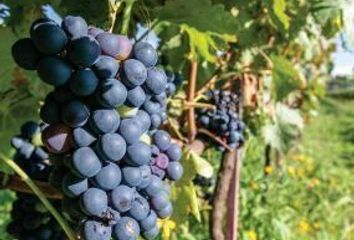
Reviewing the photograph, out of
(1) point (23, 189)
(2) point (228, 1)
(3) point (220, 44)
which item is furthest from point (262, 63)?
(1) point (23, 189)

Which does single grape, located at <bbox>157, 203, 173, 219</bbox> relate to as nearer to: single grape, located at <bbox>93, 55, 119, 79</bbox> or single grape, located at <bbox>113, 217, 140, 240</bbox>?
single grape, located at <bbox>113, 217, 140, 240</bbox>

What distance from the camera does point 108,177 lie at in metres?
1.03

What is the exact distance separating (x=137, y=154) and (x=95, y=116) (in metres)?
0.10

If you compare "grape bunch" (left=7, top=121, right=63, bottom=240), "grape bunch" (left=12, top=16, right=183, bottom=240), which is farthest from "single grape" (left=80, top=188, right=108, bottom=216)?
"grape bunch" (left=7, top=121, right=63, bottom=240)

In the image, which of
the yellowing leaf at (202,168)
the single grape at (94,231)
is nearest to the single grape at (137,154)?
the single grape at (94,231)

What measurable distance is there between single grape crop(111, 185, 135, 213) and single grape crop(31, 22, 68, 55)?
0.78 ft


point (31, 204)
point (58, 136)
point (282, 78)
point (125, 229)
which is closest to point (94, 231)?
point (125, 229)

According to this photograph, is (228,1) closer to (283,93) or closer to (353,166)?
(283,93)

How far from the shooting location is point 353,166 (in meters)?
9.66

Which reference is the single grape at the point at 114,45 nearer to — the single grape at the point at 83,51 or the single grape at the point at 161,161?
the single grape at the point at 83,51

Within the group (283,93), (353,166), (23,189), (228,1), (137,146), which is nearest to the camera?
(137,146)

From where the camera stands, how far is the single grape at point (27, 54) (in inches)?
38.3

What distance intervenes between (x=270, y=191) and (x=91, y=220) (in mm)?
3409

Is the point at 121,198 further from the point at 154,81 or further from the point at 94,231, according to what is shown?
the point at 154,81
